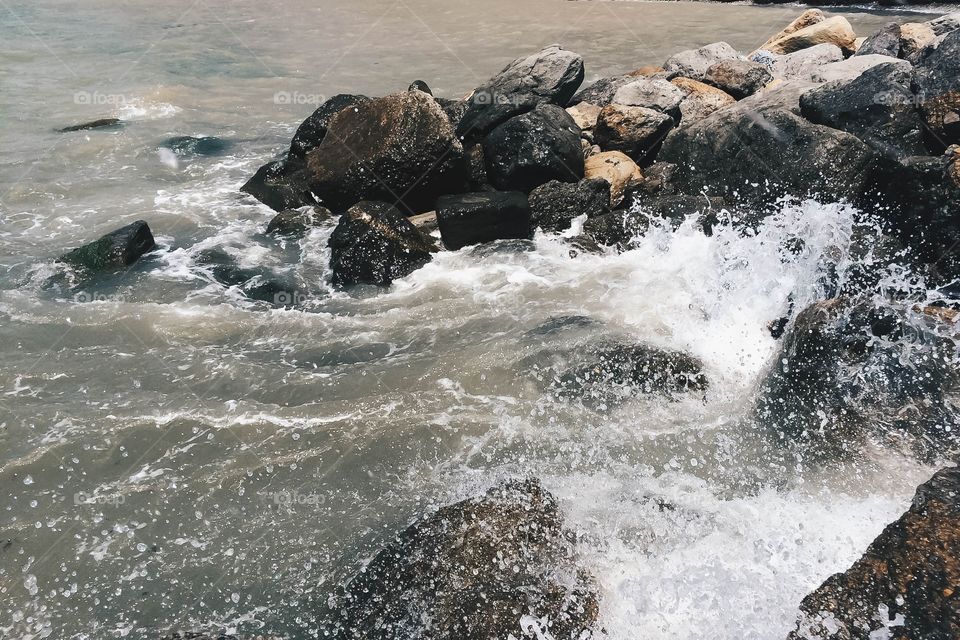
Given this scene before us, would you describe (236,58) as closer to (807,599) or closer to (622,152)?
(622,152)

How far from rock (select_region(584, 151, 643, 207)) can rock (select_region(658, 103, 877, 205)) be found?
0.50m

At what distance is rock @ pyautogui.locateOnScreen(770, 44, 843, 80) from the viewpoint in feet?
34.6

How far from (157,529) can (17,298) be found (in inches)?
160

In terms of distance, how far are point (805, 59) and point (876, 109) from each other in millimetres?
4249

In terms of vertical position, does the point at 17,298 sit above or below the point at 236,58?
below

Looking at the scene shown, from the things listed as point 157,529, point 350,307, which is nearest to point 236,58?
point 350,307

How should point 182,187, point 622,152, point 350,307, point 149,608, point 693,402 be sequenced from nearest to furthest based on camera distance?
point 149,608, point 693,402, point 350,307, point 622,152, point 182,187

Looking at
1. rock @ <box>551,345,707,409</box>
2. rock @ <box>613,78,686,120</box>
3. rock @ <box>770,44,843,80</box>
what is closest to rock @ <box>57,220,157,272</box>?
rock @ <box>551,345,707,409</box>

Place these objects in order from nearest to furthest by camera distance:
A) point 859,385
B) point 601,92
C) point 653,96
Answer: point 859,385 < point 653,96 < point 601,92

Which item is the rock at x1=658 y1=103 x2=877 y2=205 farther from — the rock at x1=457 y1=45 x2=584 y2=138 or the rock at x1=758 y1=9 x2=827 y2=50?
the rock at x1=758 y1=9 x2=827 y2=50

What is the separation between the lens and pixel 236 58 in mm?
17312

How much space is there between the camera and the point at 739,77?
32.3 feet

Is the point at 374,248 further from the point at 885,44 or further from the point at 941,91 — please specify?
the point at 885,44

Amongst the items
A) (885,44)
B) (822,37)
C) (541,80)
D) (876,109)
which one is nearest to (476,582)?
(876,109)
